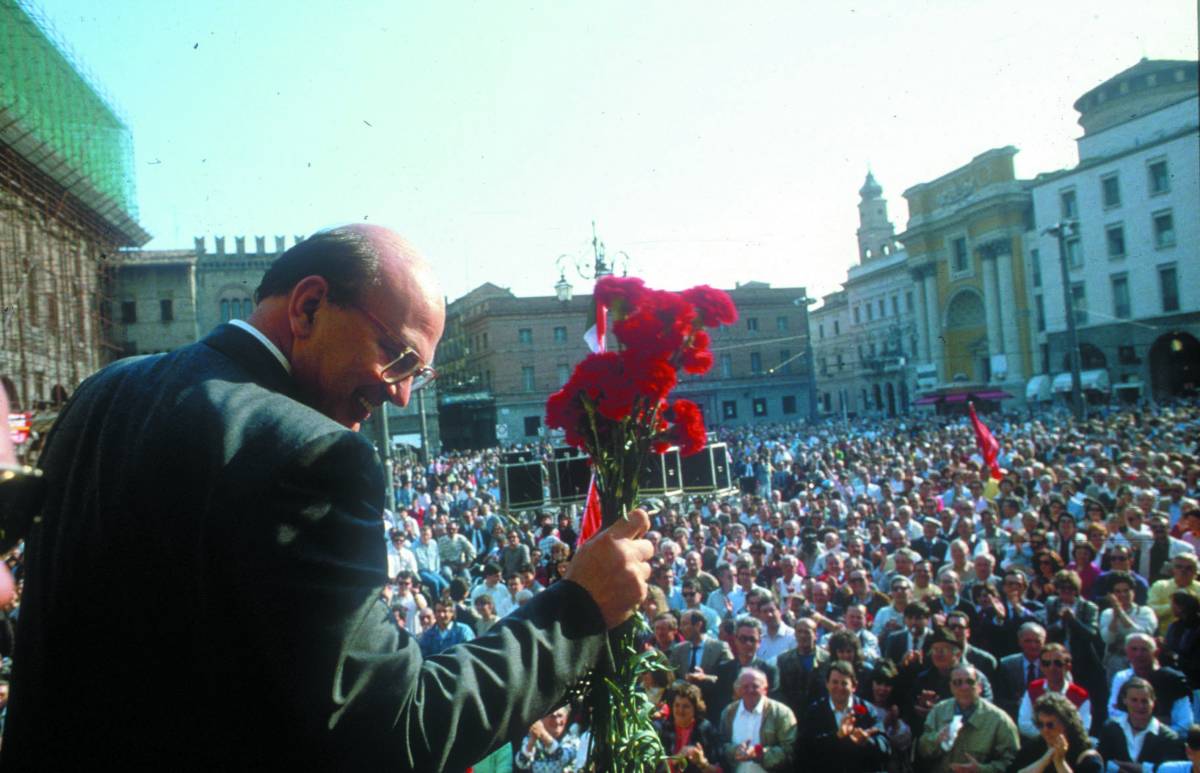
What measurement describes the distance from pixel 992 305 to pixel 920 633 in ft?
198

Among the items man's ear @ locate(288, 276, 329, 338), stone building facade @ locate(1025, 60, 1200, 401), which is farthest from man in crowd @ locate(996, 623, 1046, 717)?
stone building facade @ locate(1025, 60, 1200, 401)

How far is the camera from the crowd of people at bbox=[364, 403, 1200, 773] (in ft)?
19.2

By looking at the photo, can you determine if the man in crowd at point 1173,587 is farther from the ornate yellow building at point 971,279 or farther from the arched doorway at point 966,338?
the arched doorway at point 966,338

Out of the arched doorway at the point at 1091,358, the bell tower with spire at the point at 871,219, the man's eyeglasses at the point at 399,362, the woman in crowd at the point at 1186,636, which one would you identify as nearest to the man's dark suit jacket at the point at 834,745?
the woman in crowd at the point at 1186,636

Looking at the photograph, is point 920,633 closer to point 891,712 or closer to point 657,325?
point 891,712

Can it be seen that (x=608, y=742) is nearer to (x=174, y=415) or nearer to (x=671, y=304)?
(x=671, y=304)

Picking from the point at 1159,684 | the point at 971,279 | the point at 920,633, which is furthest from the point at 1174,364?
the point at 1159,684

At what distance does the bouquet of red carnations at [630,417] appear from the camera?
213 centimetres

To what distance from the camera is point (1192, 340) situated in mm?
45375

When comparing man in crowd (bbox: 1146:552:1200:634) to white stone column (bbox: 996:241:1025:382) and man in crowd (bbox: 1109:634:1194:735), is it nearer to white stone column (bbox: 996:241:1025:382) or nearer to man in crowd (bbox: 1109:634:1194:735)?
man in crowd (bbox: 1109:634:1194:735)

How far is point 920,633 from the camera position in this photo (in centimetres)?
712

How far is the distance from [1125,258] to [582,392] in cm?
Result: 5442

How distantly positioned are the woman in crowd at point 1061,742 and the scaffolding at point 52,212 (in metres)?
23.3

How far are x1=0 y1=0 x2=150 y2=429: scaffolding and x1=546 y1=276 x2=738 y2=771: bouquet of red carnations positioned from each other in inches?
942
